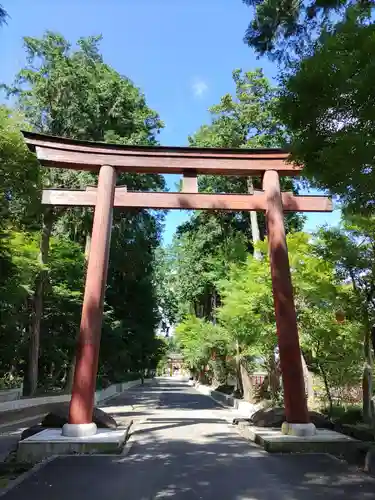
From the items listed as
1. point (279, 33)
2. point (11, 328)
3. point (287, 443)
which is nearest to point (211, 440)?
point (287, 443)

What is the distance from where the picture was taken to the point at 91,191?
1030 cm

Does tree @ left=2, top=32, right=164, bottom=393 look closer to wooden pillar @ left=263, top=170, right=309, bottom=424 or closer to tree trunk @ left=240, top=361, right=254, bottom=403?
tree trunk @ left=240, top=361, right=254, bottom=403

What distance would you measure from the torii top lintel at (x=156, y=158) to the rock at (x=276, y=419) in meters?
5.70

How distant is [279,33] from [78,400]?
7693 mm

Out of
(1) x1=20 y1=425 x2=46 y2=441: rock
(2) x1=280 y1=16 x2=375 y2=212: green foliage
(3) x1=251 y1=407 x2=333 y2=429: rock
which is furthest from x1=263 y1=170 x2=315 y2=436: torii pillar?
(1) x1=20 y1=425 x2=46 y2=441: rock

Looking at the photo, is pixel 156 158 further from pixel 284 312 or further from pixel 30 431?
pixel 30 431

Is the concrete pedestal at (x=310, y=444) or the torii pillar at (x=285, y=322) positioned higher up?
the torii pillar at (x=285, y=322)

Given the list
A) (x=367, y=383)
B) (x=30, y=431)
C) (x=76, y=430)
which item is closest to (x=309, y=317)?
(x=367, y=383)

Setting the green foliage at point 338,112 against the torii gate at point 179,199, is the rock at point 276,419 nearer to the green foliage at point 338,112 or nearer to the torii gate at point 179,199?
the torii gate at point 179,199

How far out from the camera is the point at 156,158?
1046 centimetres

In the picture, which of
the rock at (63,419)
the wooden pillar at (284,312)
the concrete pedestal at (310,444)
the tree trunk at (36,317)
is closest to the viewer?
the concrete pedestal at (310,444)

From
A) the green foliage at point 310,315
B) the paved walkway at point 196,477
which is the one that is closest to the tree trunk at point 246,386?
the green foliage at point 310,315

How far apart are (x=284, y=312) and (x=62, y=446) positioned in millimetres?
5046

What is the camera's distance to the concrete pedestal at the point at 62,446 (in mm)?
7809
